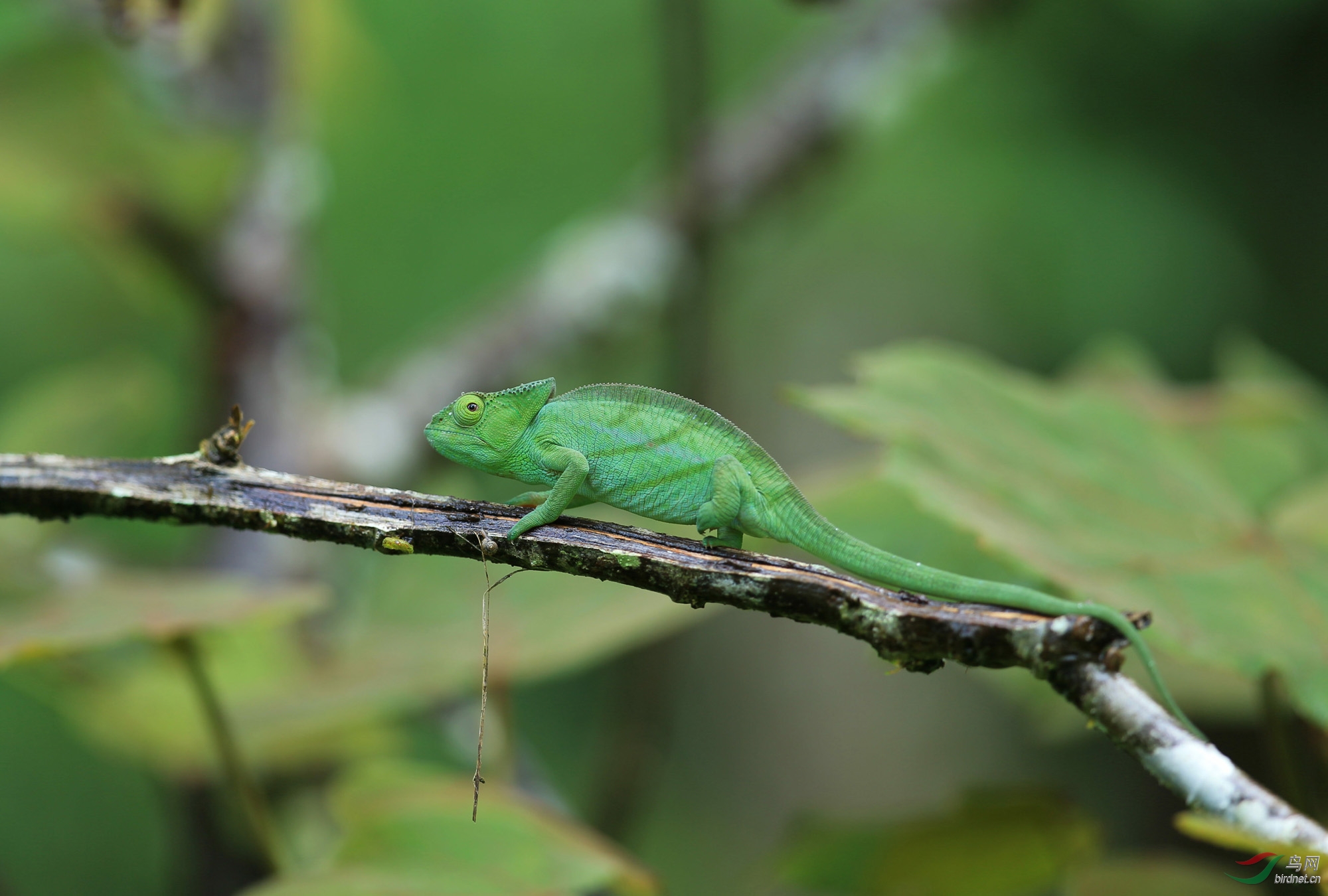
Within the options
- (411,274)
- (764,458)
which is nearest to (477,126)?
(411,274)

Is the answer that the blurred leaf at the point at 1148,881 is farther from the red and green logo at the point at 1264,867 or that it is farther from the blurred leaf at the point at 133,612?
the blurred leaf at the point at 133,612

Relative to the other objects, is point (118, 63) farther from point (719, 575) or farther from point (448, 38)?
point (719, 575)

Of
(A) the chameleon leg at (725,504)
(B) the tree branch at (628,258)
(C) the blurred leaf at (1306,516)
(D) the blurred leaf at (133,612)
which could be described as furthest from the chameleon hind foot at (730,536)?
(B) the tree branch at (628,258)

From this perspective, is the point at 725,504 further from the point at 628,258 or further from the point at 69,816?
the point at 69,816

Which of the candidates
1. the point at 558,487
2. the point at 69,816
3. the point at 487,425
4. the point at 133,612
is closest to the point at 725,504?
the point at 558,487

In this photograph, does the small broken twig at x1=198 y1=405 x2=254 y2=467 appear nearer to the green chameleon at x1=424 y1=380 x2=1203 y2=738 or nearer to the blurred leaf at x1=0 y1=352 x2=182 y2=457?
the green chameleon at x1=424 y1=380 x2=1203 y2=738

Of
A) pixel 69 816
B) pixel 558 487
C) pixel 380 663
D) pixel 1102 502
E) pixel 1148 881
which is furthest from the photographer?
pixel 69 816

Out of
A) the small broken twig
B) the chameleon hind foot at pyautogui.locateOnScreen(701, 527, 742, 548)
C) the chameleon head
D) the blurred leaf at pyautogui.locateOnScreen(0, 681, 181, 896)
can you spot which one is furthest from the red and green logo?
the blurred leaf at pyautogui.locateOnScreen(0, 681, 181, 896)
